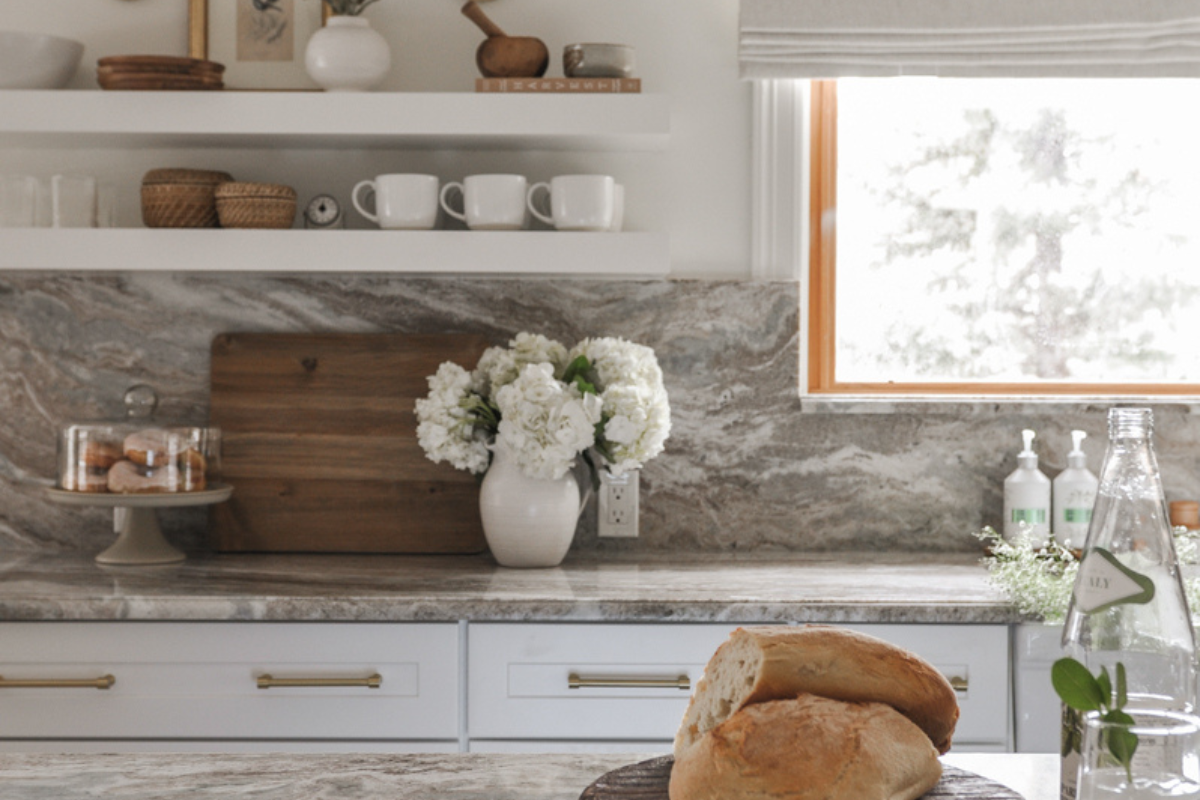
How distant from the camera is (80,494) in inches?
83.2

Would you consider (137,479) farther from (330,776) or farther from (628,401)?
(330,776)

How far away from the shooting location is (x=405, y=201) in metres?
2.20

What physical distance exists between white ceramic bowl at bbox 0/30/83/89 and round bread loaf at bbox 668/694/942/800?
208cm

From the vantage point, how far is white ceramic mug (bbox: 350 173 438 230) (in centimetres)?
220

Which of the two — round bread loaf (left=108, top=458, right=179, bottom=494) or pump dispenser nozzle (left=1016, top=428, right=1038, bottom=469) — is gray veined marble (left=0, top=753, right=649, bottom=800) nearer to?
round bread loaf (left=108, top=458, right=179, bottom=494)

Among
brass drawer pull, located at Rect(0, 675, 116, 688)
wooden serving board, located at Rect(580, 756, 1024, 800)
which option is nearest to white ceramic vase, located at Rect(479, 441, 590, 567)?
brass drawer pull, located at Rect(0, 675, 116, 688)

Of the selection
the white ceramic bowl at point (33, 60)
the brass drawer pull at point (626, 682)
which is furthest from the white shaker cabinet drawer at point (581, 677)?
the white ceramic bowl at point (33, 60)

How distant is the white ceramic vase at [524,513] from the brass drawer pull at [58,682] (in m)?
0.70

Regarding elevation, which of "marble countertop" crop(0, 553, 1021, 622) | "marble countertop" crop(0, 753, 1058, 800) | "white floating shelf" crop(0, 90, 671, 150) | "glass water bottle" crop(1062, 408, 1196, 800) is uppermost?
"white floating shelf" crop(0, 90, 671, 150)

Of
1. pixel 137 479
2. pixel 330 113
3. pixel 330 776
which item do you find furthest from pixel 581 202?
pixel 330 776

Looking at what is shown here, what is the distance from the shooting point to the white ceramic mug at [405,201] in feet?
7.22

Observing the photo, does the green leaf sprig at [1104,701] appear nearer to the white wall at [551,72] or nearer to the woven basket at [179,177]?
the white wall at [551,72]

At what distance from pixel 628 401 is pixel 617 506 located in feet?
1.27

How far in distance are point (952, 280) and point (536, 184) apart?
3.01 feet
